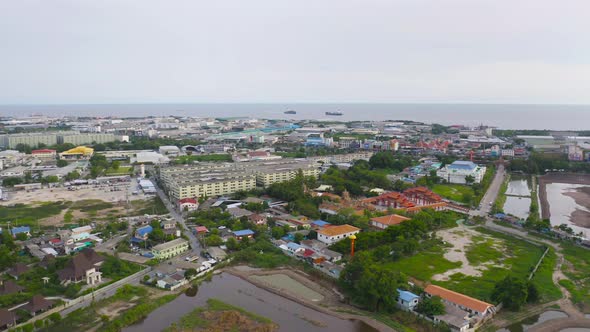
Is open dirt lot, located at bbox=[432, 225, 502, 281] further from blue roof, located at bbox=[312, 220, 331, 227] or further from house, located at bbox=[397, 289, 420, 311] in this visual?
blue roof, located at bbox=[312, 220, 331, 227]

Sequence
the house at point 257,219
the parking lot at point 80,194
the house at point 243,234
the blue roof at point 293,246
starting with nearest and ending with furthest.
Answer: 1. the blue roof at point 293,246
2. the house at point 243,234
3. the house at point 257,219
4. the parking lot at point 80,194

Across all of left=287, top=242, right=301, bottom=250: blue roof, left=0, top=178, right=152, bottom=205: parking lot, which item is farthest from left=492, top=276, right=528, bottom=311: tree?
left=0, top=178, right=152, bottom=205: parking lot

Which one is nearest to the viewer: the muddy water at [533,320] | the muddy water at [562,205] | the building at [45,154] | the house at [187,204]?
the muddy water at [533,320]

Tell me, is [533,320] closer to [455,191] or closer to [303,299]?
[303,299]

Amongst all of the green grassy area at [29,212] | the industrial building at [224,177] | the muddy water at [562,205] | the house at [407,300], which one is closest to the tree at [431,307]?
the house at [407,300]

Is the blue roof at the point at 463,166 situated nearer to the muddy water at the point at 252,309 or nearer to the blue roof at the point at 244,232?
the blue roof at the point at 244,232
